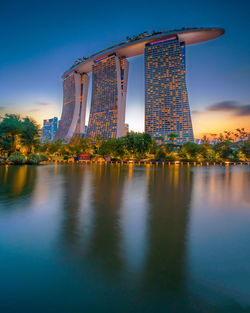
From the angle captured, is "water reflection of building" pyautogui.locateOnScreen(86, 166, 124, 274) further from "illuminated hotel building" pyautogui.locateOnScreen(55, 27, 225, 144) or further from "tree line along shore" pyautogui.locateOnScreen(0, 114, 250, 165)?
"illuminated hotel building" pyautogui.locateOnScreen(55, 27, 225, 144)

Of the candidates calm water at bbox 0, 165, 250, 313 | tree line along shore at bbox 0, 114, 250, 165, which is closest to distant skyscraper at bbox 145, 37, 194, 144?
tree line along shore at bbox 0, 114, 250, 165

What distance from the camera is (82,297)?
7.01ft

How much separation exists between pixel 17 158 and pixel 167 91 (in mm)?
104936

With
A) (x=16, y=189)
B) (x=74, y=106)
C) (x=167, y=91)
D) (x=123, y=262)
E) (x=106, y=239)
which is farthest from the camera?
(x=74, y=106)

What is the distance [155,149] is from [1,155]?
140ft

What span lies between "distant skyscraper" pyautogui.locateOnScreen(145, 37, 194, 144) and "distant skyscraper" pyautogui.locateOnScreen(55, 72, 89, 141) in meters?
47.5

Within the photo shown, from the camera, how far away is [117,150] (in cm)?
5969

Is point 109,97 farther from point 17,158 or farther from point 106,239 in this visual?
point 106,239

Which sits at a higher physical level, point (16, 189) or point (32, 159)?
point (32, 159)

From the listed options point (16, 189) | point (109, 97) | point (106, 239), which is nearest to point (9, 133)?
point (16, 189)

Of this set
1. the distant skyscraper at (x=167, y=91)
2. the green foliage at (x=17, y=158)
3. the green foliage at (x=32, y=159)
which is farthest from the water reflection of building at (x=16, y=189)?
the distant skyscraper at (x=167, y=91)

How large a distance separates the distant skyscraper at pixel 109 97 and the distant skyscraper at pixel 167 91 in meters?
18.2

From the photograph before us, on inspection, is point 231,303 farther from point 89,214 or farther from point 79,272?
point 89,214

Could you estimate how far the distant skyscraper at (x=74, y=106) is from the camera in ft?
438
